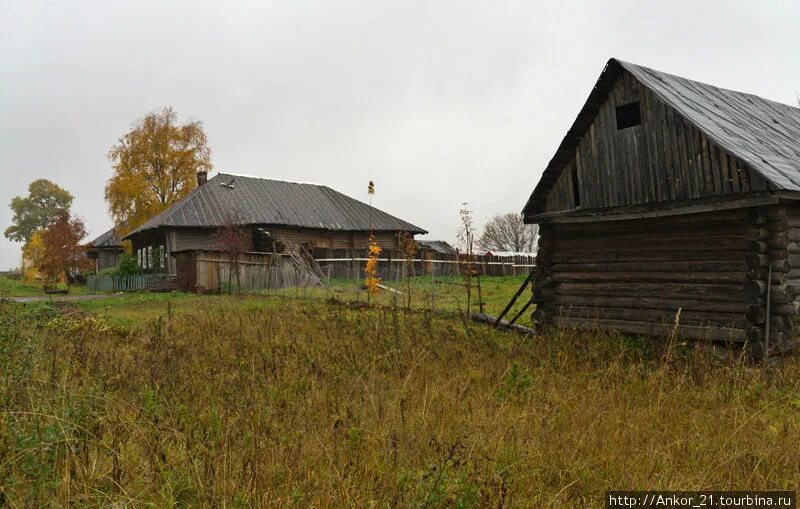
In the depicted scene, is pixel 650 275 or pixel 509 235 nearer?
pixel 650 275

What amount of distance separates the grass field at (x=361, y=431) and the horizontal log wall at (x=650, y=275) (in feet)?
6.38

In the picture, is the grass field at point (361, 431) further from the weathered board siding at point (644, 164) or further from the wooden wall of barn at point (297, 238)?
the wooden wall of barn at point (297, 238)

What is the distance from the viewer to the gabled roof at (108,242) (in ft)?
137

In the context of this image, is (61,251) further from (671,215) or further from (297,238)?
(671,215)

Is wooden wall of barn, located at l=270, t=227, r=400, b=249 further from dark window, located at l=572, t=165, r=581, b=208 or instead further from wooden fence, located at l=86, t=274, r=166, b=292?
dark window, located at l=572, t=165, r=581, b=208

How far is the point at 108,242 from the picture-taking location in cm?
4222

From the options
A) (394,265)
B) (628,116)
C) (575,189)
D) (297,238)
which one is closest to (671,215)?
(575,189)

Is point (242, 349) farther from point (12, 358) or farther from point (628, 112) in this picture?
point (628, 112)

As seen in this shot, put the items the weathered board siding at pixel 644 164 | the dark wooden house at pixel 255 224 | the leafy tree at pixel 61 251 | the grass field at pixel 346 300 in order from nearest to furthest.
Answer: the weathered board siding at pixel 644 164 → the grass field at pixel 346 300 → the dark wooden house at pixel 255 224 → the leafy tree at pixel 61 251

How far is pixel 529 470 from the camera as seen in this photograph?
3.61 meters

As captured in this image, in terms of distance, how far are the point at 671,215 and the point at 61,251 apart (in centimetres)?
3361

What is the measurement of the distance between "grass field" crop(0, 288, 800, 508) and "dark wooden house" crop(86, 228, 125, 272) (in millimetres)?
38903

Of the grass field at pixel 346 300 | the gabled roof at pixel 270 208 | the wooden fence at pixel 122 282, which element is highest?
the gabled roof at pixel 270 208

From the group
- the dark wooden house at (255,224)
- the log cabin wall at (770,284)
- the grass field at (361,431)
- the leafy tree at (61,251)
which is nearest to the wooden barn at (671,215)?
the log cabin wall at (770,284)
